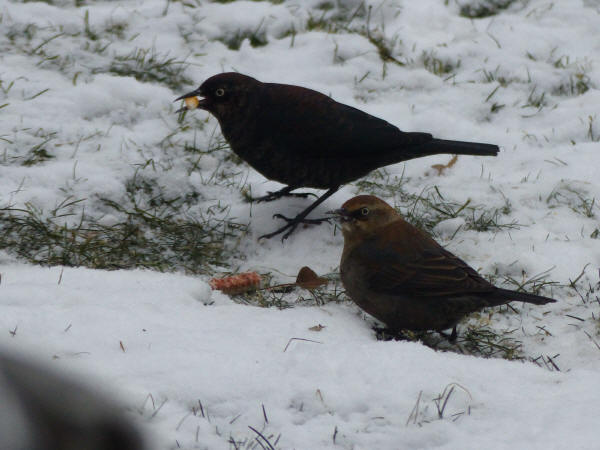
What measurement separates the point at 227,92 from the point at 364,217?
141cm

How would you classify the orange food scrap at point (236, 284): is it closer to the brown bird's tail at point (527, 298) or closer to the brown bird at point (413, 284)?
the brown bird at point (413, 284)

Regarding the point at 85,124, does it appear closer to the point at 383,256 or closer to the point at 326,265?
the point at 326,265

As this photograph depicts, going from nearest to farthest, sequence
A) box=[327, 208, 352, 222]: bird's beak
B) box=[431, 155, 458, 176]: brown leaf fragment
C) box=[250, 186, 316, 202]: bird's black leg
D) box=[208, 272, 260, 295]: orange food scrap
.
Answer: box=[208, 272, 260, 295]: orange food scrap, box=[327, 208, 352, 222]: bird's beak, box=[250, 186, 316, 202]: bird's black leg, box=[431, 155, 458, 176]: brown leaf fragment

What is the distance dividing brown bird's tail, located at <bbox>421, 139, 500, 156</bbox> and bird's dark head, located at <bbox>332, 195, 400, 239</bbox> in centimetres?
106

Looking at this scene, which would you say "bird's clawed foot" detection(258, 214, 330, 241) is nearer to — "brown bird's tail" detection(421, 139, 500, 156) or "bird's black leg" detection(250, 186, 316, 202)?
"bird's black leg" detection(250, 186, 316, 202)

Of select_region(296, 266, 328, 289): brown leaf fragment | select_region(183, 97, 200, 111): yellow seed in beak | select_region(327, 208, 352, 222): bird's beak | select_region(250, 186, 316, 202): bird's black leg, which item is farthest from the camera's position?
select_region(250, 186, 316, 202): bird's black leg

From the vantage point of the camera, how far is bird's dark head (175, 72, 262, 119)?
16.3 feet

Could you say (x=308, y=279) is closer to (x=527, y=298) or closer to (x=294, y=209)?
(x=294, y=209)

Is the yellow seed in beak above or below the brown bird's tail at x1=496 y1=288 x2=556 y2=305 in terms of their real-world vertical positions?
above

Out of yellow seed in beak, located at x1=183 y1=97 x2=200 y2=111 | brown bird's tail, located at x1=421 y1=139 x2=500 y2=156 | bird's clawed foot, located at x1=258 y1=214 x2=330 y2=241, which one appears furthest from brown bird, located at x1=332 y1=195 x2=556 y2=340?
yellow seed in beak, located at x1=183 y1=97 x2=200 y2=111

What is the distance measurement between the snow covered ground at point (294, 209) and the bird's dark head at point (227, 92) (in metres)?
0.56

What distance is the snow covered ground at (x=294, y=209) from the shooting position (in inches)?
108

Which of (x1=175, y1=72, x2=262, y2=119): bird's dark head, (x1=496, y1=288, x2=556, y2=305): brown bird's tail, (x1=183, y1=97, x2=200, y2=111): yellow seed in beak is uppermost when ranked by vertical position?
(x1=175, y1=72, x2=262, y2=119): bird's dark head

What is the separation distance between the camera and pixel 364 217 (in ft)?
13.7
